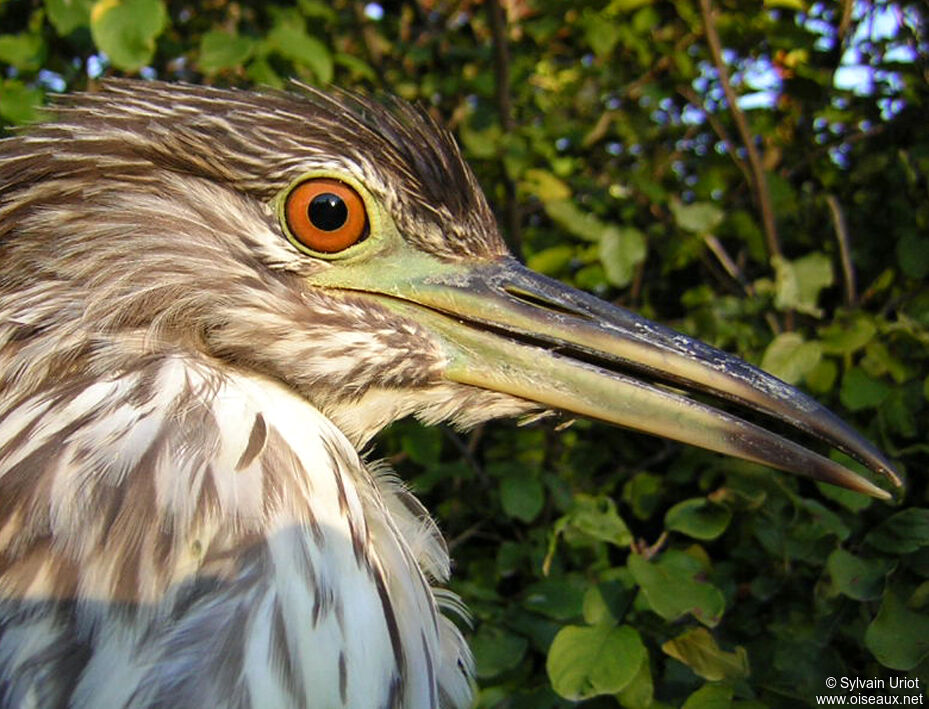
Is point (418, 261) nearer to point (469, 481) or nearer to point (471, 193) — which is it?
point (471, 193)

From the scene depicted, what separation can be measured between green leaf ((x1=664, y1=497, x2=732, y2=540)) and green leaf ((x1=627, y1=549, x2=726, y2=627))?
0.19 feet

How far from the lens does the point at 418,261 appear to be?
1.79 meters

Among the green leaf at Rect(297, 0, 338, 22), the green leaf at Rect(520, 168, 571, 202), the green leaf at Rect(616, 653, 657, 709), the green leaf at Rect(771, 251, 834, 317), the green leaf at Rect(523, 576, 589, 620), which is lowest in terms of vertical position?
the green leaf at Rect(616, 653, 657, 709)

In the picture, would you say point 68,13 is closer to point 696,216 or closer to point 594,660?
point 696,216

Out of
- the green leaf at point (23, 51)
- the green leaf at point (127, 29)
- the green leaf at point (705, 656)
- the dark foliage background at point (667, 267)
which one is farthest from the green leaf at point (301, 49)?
the green leaf at point (705, 656)

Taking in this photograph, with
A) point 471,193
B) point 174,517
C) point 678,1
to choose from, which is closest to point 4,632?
point 174,517

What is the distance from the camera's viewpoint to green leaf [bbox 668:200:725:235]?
2.77 m

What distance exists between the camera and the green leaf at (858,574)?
172cm

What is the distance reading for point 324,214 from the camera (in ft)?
5.41

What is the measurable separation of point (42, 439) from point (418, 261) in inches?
28.7

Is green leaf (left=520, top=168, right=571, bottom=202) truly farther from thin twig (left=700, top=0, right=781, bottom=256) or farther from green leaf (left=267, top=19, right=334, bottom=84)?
green leaf (left=267, top=19, right=334, bottom=84)

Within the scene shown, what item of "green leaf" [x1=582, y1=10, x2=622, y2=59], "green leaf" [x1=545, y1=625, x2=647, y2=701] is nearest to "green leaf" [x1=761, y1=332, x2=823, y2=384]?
"green leaf" [x1=545, y1=625, x2=647, y2=701]

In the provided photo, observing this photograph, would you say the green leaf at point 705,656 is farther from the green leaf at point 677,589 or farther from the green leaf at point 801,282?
the green leaf at point 801,282

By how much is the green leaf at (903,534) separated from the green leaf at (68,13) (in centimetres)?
230
